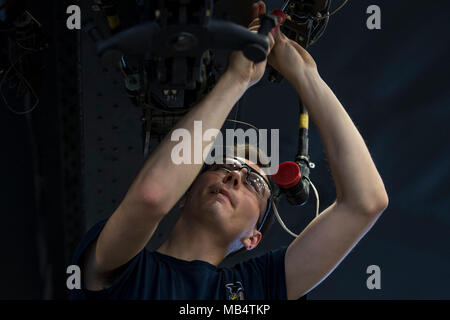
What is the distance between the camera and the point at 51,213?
1.63m

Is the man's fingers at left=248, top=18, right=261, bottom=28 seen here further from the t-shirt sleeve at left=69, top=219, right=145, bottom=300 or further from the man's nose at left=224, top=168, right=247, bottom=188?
the t-shirt sleeve at left=69, top=219, right=145, bottom=300

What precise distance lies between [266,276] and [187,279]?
0.18m

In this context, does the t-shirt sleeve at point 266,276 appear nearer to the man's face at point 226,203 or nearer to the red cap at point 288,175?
the man's face at point 226,203

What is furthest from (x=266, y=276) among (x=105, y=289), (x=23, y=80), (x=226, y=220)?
(x=23, y=80)

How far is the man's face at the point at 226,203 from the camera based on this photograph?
1.27m

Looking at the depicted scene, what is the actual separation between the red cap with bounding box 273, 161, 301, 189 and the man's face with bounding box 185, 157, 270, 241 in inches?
7.7

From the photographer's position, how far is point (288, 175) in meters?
1.12

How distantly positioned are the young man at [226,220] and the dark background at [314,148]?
309 millimetres

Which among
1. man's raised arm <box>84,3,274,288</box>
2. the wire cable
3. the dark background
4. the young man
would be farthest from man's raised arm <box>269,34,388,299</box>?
the wire cable

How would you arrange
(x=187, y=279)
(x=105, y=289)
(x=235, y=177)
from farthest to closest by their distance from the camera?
(x=235, y=177) < (x=187, y=279) < (x=105, y=289)

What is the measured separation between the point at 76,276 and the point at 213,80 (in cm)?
50

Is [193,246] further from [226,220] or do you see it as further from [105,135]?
[105,135]

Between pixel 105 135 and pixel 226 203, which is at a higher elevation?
pixel 105 135

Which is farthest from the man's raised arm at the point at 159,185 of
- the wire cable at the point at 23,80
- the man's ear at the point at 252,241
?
the wire cable at the point at 23,80
